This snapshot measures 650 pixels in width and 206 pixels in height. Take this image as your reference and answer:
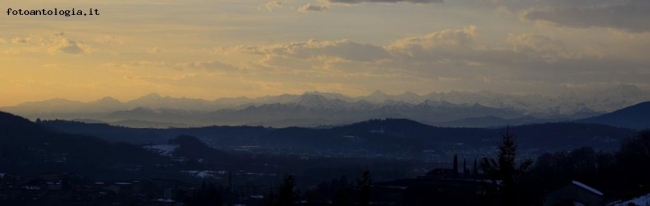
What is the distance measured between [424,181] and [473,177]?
436 centimetres

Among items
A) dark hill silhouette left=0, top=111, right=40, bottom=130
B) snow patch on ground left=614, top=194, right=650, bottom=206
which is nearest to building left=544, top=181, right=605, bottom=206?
snow patch on ground left=614, top=194, right=650, bottom=206

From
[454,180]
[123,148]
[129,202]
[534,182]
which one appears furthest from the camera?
[123,148]

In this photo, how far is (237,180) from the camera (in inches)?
5797

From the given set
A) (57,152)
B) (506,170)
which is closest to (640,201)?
(506,170)

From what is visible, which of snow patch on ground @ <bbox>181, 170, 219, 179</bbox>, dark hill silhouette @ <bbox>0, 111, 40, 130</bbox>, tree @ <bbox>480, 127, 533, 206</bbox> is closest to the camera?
tree @ <bbox>480, 127, 533, 206</bbox>

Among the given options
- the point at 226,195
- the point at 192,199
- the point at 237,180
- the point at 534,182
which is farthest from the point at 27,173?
the point at 534,182

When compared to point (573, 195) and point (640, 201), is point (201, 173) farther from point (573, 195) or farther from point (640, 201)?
point (640, 201)

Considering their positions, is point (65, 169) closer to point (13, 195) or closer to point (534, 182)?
point (13, 195)

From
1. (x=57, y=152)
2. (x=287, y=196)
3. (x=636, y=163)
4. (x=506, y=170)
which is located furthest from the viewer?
(x=57, y=152)

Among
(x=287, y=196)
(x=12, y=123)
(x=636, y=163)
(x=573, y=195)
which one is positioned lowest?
(x=573, y=195)

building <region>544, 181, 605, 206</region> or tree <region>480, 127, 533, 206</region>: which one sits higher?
tree <region>480, 127, 533, 206</region>

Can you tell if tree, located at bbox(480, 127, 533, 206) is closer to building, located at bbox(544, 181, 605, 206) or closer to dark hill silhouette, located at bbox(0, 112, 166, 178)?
building, located at bbox(544, 181, 605, 206)

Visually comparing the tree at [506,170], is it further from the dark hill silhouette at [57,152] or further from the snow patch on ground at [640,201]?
the dark hill silhouette at [57,152]

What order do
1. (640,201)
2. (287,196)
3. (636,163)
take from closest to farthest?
(640,201) → (287,196) → (636,163)
